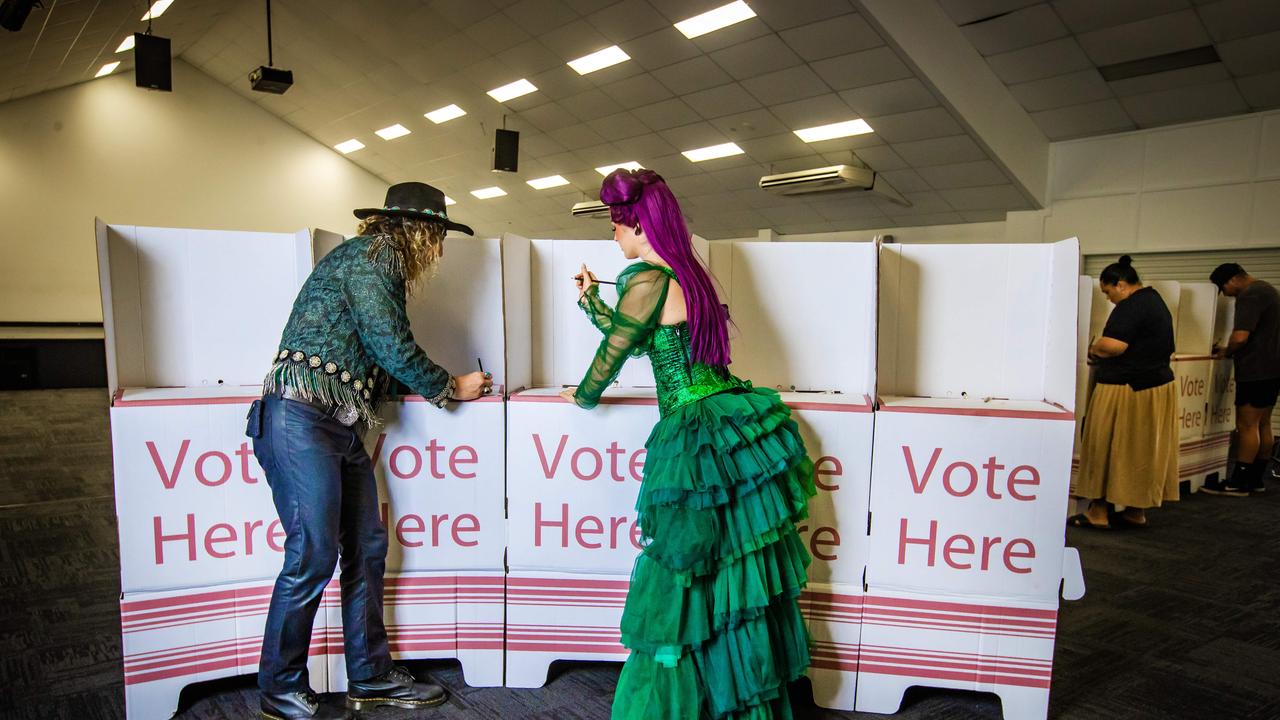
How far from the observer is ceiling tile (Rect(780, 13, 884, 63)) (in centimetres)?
561

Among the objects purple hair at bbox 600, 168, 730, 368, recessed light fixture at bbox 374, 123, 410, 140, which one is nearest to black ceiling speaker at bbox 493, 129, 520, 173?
recessed light fixture at bbox 374, 123, 410, 140

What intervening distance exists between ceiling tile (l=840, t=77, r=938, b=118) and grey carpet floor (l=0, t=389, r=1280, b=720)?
4136 mm

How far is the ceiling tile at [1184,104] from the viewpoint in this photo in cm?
621

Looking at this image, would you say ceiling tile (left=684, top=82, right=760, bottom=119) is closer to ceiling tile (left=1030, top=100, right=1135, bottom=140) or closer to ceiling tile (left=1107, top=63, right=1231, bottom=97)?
ceiling tile (left=1030, top=100, right=1135, bottom=140)

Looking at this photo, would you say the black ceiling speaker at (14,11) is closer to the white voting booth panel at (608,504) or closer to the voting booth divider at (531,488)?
the voting booth divider at (531,488)

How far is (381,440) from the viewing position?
1.94m

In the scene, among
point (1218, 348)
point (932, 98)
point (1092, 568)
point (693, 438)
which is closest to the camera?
point (693, 438)

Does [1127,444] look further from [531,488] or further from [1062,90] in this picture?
[1062,90]

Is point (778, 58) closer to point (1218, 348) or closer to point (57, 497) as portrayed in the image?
point (1218, 348)

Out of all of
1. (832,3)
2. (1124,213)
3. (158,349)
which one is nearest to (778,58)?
(832,3)

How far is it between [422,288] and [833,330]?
4.19 ft

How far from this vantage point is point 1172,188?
6.92 m

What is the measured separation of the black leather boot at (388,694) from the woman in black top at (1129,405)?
3.60 meters

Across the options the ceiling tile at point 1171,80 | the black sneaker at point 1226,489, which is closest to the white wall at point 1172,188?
the ceiling tile at point 1171,80
